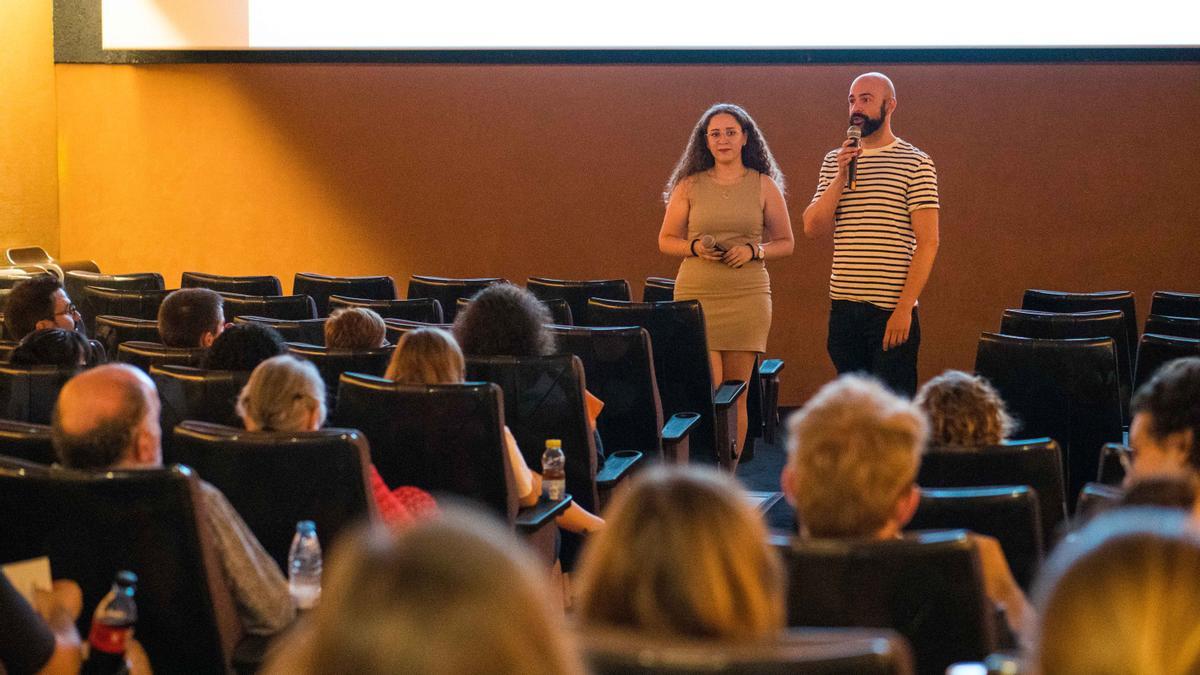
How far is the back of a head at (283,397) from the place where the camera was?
2654mm

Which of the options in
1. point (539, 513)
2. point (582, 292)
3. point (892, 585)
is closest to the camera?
point (892, 585)

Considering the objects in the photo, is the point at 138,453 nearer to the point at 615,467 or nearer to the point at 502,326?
the point at 502,326

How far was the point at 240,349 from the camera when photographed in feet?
10.9

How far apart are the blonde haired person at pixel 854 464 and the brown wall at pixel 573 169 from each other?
5.76m

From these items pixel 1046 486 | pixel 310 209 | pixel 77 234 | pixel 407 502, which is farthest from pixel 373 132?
pixel 1046 486

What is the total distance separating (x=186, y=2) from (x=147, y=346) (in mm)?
4801

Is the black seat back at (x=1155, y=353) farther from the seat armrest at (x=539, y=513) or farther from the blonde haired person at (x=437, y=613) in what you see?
the blonde haired person at (x=437, y=613)

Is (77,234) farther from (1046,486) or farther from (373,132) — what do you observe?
(1046,486)

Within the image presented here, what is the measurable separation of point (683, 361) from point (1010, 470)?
1.96m

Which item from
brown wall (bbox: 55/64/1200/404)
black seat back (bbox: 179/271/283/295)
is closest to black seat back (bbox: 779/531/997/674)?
black seat back (bbox: 179/271/283/295)

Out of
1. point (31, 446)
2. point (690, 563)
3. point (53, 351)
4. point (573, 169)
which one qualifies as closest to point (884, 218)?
point (53, 351)

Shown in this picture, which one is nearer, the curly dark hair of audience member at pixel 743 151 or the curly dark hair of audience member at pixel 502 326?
the curly dark hair of audience member at pixel 502 326

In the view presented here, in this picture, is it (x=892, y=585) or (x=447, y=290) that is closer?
(x=892, y=585)

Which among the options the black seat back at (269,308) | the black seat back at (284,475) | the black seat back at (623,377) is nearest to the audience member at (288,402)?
the black seat back at (284,475)
